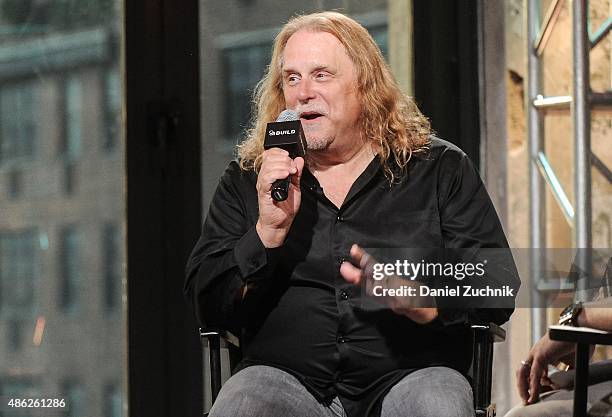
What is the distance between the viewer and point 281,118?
7.26ft

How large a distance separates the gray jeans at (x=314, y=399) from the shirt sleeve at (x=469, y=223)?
152 mm

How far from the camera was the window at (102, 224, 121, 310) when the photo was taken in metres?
3.16

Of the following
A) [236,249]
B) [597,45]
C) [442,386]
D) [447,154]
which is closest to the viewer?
[442,386]

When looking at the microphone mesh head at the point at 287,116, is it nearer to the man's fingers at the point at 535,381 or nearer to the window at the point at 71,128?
the man's fingers at the point at 535,381

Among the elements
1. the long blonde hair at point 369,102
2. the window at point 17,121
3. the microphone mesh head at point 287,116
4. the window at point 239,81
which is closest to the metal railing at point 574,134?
the long blonde hair at point 369,102

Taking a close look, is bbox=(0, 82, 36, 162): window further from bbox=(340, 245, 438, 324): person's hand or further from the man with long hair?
bbox=(340, 245, 438, 324): person's hand

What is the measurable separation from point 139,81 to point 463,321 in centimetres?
141

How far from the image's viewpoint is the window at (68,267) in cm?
314

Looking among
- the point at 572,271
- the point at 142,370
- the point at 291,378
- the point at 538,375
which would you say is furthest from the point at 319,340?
the point at 572,271

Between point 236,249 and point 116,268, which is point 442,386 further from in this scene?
point 116,268

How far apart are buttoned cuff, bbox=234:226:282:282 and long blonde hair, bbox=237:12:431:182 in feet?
0.87

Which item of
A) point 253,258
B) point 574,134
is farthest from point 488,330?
point 574,134

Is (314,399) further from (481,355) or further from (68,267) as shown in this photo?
(68,267)

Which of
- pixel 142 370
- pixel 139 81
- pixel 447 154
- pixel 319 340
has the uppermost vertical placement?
pixel 139 81
